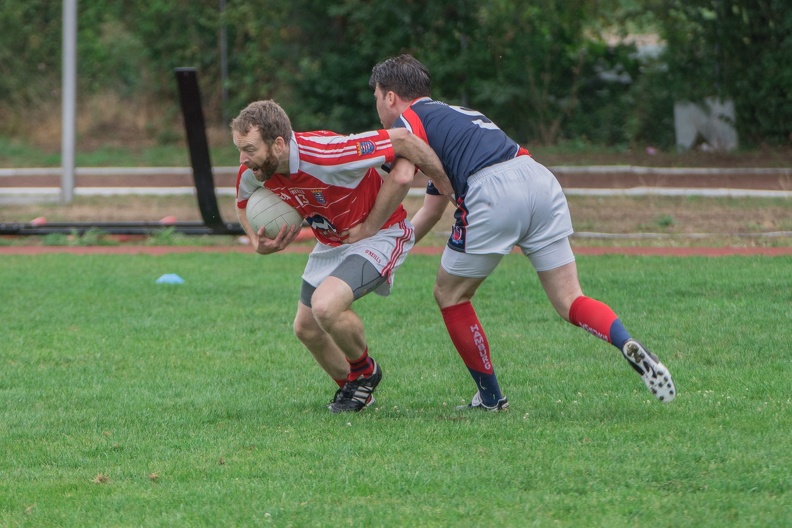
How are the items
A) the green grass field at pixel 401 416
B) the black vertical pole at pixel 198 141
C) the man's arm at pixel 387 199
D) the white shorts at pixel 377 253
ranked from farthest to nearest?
the black vertical pole at pixel 198 141, the white shorts at pixel 377 253, the man's arm at pixel 387 199, the green grass field at pixel 401 416

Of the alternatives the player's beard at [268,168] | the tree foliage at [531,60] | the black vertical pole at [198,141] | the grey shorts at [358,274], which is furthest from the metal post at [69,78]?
the grey shorts at [358,274]

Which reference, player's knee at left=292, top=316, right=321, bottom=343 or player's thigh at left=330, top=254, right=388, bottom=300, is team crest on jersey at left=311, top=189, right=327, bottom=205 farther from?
player's knee at left=292, top=316, right=321, bottom=343

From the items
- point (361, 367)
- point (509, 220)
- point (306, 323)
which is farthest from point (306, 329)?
point (509, 220)

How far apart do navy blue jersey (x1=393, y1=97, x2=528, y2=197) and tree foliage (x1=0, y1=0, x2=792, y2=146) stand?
1505 centimetres

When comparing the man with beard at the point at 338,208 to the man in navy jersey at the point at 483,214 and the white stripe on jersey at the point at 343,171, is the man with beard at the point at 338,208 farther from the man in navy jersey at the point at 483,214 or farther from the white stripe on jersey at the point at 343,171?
the man in navy jersey at the point at 483,214

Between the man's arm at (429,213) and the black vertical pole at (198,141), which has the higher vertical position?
the man's arm at (429,213)

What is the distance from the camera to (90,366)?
7.05 m

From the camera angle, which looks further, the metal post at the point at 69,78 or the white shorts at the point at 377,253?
the metal post at the point at 69,78

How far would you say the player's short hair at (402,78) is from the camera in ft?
18.0

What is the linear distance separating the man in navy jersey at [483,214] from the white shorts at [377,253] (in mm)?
284

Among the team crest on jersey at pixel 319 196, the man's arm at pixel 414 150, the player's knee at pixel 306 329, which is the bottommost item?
the player's knee at pixel 306 329

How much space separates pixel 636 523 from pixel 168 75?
901 inches

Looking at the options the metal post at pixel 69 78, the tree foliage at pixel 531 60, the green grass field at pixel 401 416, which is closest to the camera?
the green grass field at pixel 401 416

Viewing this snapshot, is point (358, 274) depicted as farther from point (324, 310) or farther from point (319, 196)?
point (319, 196)
